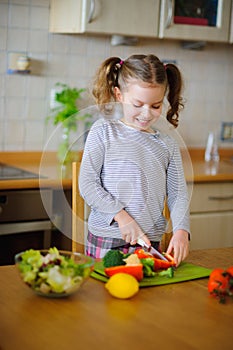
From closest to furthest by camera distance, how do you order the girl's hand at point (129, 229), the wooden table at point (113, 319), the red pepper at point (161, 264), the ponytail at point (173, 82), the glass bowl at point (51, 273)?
1. the wooden table at point (113, 319)
2. the glass bowl at point (51, 273)
3. the red pepper at point (161, 264)
4. the girl's hand at point (129, 229)
5. the ponytail at point (173, 82)

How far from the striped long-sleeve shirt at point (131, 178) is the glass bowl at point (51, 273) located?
0.41 meters

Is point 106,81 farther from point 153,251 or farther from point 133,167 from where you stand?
point 153,251

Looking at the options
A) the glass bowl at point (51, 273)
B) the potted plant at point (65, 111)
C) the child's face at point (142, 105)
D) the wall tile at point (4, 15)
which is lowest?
the glass bowl at point (51, 273)

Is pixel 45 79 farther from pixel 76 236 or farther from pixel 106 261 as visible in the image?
pixel 106 261

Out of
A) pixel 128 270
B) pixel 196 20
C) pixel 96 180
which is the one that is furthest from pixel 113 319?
pixel 196 20

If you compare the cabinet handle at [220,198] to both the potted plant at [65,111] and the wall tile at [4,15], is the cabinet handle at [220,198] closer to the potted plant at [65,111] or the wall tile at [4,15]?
the potted plant at [65,111]

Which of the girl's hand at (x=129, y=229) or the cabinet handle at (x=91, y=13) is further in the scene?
the cabinet handle at (x=91, y=13)

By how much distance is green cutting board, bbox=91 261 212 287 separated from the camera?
160 cm

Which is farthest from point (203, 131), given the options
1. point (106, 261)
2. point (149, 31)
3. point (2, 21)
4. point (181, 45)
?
point (106, 261)

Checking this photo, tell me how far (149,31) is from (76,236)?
1521 millimetres

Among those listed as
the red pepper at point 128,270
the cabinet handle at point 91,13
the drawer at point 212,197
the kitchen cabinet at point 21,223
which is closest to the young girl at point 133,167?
the red pepper at point 128,270

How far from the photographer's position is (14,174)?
281 centimetres

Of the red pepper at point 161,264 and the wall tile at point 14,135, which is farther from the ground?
the wall tile at point 14,135

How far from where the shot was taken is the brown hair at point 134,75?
6.21 ft
